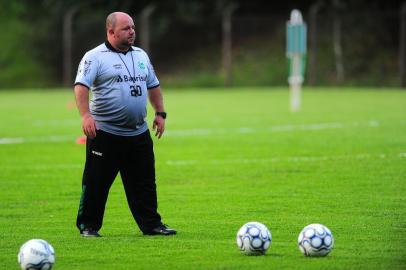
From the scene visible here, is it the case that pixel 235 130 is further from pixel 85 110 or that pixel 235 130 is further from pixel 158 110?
pixel 85 110

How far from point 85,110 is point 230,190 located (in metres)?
4.11

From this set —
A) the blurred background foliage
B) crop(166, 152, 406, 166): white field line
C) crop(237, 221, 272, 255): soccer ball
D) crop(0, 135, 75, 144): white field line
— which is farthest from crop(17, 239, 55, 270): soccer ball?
the blurred background foliage

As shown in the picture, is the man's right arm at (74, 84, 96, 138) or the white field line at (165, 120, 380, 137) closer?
the man's right arm at (74, 84, 96, 138)

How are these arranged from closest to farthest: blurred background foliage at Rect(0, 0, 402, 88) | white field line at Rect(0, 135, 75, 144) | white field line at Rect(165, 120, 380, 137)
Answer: white field line at Rect(0, 135, 75, 144) < white field line at Rect(165, 120, 380, 137) < blurred background foliage at Rect(0, 0, 402, 88)

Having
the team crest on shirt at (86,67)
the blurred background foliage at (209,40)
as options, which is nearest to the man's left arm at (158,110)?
the team crest on shirt at (86,67)

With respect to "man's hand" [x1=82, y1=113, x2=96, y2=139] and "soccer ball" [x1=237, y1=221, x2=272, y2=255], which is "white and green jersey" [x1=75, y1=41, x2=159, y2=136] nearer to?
"man's hand" [x1=82, y1=113, x2=96, y2=139]

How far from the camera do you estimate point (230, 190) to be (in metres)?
12.9

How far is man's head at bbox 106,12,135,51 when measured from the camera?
923 cm

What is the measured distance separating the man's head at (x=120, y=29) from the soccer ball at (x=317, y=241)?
2502 millimetres

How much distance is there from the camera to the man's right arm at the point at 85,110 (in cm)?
909

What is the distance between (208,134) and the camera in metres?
21.0

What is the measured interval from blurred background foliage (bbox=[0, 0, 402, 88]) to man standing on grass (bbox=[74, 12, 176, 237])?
3386 cm

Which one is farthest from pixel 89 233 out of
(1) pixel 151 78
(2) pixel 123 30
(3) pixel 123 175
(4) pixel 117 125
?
(2) pixel 123 30

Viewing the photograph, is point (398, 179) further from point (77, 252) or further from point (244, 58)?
point (244, 58)
